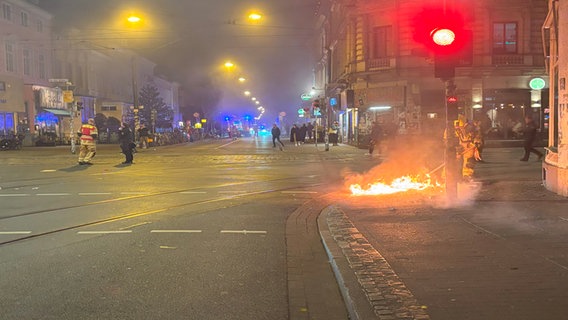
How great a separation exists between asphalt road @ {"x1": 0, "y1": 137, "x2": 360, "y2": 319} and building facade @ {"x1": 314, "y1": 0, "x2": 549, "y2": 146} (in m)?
19.8

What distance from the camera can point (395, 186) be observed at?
12.0m

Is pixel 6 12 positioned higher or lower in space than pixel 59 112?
higher

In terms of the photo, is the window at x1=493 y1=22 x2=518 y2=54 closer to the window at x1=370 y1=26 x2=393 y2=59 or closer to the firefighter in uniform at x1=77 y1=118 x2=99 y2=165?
the window at x1=370 y1=26 x2=393 y2=59

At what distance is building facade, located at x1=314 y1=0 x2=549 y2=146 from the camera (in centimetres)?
3009

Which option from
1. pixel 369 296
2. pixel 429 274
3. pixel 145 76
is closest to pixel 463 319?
pixel 369 296

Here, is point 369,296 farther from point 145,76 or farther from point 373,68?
point 145,76

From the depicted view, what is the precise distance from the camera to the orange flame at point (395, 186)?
11188 millimetres

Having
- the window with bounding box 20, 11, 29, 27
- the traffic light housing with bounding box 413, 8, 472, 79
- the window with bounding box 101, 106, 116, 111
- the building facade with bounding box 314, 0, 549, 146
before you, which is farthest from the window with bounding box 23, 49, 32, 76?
the traffic light housing with bounding box 413, 8, 472, 79

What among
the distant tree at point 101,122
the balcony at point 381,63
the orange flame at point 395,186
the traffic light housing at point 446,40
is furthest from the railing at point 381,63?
the distant tree at point 101,122

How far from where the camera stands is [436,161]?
18375mm

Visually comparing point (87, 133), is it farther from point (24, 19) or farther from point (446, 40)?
point (24, 19)

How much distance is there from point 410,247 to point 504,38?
2802 centimetres

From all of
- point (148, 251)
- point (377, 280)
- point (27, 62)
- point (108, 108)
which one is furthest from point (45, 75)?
point (377, 280)

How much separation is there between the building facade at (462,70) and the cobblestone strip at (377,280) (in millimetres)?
24618
